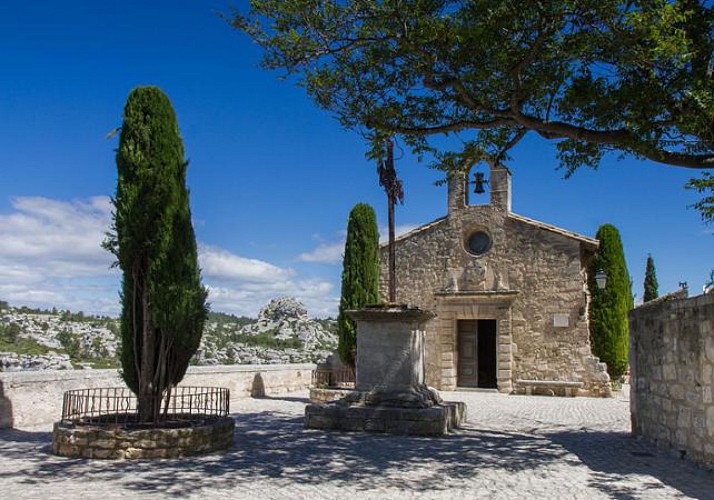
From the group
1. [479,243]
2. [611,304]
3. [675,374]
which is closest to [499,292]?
[479,243]

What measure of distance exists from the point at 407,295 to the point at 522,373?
159 inches

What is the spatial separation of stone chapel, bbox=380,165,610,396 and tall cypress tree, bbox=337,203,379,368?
3.11 metres

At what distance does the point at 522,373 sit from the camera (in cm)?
1811

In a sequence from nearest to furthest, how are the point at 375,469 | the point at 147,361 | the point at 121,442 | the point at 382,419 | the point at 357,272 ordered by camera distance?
the point at 375,469, the point at 121,442, the point at 147,361, the point at 382,419, the point at 357,272

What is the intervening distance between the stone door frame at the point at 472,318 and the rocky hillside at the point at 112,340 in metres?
7.60

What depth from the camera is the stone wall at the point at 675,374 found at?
7.04 metres

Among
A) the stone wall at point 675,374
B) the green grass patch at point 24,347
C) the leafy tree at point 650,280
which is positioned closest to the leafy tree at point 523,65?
the stone wall at point 675,374

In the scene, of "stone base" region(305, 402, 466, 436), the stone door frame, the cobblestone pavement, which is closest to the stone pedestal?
"stone base" region(305, 402, 466, 436)

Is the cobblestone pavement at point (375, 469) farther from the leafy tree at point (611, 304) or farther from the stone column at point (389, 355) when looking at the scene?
the leafy tree at point (611, 304)

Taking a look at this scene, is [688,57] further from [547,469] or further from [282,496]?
[282,496]

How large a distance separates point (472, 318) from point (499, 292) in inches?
43.5

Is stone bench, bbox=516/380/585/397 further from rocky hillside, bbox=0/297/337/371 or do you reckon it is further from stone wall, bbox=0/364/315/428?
rocky hillside, bbox=0/297/337/371

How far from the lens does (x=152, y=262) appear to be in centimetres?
823

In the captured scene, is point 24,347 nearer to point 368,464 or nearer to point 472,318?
point 472,318
